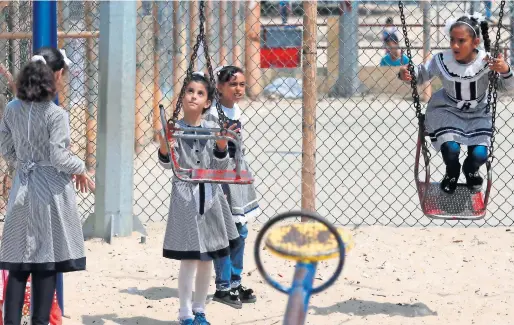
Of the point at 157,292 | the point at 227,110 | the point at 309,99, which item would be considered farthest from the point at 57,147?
the point at 309,99

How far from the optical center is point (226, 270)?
5254 mm

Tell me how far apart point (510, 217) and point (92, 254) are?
10.7ft

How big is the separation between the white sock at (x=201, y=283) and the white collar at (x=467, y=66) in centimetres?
168

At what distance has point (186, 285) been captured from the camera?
4.76 metres

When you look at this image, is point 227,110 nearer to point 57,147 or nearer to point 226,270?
point 226,270

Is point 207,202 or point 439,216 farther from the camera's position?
point 439,216

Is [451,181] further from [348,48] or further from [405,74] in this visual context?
[348,48]

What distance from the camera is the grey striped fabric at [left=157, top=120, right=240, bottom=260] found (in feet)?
15.4

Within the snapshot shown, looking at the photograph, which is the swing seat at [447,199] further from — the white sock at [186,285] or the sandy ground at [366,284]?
the white sock at [186,285]

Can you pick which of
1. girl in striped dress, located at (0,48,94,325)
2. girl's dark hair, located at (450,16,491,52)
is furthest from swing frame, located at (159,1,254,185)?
girl's dark hair, located at (450,16,491,52)

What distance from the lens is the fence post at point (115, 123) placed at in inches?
244

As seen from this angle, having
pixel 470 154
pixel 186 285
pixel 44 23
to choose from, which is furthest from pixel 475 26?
pixel 44 23

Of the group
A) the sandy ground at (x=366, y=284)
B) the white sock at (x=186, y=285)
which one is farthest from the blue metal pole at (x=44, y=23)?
the sandy ground at (x=366, y=284)

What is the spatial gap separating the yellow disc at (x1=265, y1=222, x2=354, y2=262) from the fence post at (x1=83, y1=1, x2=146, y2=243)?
2968 mm
